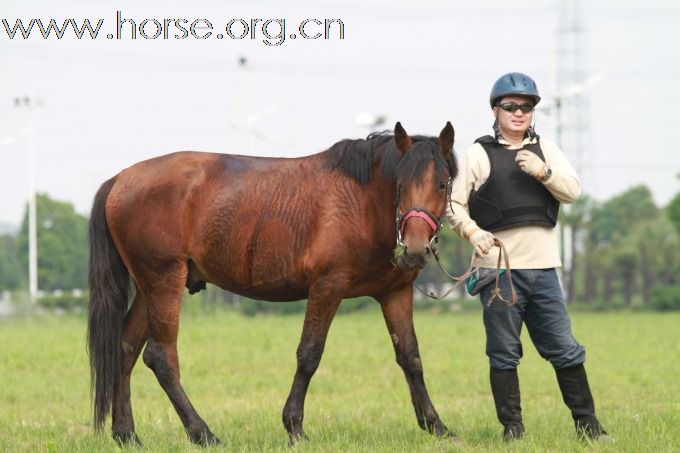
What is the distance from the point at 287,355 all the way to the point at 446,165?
10.8m

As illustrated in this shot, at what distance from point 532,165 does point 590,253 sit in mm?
58152

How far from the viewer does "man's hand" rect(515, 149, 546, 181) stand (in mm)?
6934

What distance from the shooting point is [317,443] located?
7.19 metres

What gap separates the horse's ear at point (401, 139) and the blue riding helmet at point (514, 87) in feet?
2.21

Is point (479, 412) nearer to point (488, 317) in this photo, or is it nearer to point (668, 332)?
point (488, 317)

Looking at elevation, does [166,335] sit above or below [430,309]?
above

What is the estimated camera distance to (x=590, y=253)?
6331 centimetres

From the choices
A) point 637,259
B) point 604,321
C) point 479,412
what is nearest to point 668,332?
point 604,321

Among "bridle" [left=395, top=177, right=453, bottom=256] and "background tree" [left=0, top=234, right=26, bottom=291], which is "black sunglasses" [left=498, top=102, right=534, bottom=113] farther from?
"background tree" [left=0, top=234, right=26, bottom=291]

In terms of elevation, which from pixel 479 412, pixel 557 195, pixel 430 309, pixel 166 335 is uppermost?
pixel 557 195

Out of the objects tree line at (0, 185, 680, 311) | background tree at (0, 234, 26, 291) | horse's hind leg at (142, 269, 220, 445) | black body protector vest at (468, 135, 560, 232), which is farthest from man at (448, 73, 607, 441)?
background tree at (0, 234, 26, 291)

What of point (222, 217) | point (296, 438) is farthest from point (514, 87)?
point (296, 438)

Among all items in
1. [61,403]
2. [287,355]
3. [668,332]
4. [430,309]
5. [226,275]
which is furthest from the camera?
[430,309]

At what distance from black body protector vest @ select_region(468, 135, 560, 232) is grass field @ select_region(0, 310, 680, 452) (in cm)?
154
